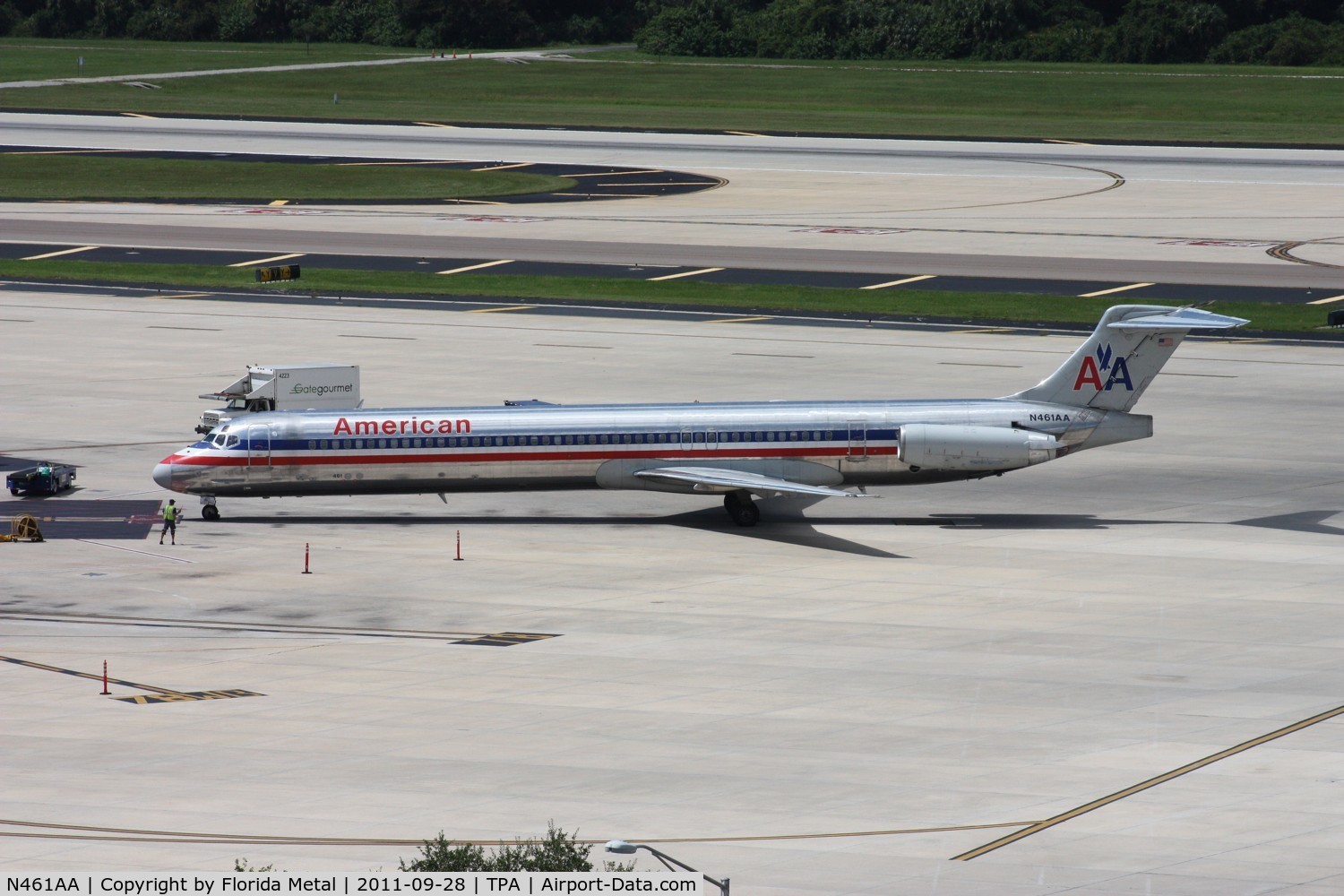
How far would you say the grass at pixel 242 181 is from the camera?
126 metres

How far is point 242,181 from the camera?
131 meters

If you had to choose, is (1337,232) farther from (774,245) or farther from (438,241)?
(438,241)

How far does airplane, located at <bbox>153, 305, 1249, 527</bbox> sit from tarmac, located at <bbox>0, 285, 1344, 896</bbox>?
52.5 inches

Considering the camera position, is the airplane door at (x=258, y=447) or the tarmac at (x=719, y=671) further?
the airplane door at (x=258, y=447)

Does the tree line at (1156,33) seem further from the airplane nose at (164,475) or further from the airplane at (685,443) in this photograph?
the airplane nose at (164,475)

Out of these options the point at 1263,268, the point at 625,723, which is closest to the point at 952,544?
the point at 625,723

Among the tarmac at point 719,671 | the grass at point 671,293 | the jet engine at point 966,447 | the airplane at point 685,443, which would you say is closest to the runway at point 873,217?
the grass at point 671,293

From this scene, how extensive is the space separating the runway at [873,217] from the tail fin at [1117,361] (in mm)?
40699

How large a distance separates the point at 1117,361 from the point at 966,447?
16.7 feet

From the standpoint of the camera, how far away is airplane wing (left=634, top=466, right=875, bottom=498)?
50.9 meters

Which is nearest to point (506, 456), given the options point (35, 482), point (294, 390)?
point (35, 482)

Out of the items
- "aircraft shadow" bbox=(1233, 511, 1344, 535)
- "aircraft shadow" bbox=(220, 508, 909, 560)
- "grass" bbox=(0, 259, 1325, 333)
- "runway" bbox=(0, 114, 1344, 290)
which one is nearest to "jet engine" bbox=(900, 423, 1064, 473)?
"aircraft shadow" bbox=(220, 508, 909, 560)

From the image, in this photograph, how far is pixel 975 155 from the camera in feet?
462

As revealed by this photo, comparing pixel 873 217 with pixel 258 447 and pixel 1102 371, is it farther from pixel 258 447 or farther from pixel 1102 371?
pixel 258 447
